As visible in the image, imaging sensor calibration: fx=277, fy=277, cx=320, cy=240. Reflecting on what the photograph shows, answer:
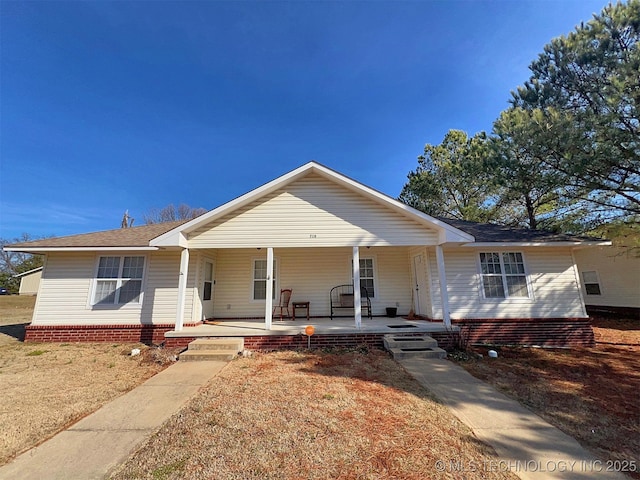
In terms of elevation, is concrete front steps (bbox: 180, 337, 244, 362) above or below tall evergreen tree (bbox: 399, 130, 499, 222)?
below

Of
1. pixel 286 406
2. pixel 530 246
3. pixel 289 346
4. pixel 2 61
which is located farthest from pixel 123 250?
pixel 530 246

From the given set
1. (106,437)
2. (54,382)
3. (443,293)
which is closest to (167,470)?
(106,437)

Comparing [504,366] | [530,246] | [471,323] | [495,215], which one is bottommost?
[504,366]

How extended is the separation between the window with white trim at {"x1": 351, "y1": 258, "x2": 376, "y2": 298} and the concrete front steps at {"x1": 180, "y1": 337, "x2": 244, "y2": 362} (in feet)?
15.5

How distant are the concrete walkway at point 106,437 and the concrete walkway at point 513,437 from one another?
3.09 m

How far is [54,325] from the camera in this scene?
325 inches

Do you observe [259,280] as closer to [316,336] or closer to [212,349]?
[212,349]

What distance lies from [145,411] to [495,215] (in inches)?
708

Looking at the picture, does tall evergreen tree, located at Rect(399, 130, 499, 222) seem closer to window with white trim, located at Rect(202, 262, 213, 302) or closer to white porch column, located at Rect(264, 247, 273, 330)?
white porch column, located at Rect(264, 247, 273, 330)

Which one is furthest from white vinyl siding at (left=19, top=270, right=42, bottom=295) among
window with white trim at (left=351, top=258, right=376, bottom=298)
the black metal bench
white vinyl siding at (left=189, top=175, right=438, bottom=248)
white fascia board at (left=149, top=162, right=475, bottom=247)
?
window with white trim at (left=351, top=258, right=376, bottom=298)

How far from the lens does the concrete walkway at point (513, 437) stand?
249 centimetres

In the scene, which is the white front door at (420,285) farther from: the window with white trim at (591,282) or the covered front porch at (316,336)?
the window with white trim at (591,282)

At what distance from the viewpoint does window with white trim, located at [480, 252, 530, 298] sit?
27.6 ft

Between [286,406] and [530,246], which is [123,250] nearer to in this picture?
[286,406]
